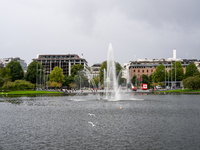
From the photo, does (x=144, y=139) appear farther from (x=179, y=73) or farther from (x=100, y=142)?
(x=179, y=73)

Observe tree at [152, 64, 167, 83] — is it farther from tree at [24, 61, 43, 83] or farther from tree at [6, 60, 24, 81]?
tree at [6, 60, 24, 81]

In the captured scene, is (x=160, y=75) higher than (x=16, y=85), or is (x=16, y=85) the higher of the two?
(x=160, y=75)

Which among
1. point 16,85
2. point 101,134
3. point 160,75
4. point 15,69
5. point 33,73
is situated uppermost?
point 15,69

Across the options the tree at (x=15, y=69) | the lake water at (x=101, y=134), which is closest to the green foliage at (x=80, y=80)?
the tree at (x=15, y=69)

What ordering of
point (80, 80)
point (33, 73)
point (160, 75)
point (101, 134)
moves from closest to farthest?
1. point (101, 134)
2. point (33, 73)
3. point (160, 75)
4. point (80, 80)

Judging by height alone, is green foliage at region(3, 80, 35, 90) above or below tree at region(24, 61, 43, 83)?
below

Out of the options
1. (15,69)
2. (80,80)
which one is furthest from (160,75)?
(15,69)

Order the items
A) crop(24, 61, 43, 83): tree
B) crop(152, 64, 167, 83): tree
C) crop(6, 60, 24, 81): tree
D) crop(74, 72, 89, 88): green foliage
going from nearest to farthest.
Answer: crop(24, 61, 43, 83): tree → crop(6, 60, 24, 81): tree → crop(152, 64, 167, 83): tree → crop(74, 72, 89, 88): green foliage

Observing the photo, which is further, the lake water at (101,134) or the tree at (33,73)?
the tree at (33,73)

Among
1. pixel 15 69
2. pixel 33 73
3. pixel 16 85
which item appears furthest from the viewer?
pixel 15 69

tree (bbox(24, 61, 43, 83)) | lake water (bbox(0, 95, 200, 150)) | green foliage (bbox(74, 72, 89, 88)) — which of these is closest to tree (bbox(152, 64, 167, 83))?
green foliage (bbox(74, 72, 89, 88))

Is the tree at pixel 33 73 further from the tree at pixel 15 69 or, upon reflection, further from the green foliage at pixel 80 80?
the green foliage at pixel 80 80

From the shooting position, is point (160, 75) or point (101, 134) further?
point (160, 75)

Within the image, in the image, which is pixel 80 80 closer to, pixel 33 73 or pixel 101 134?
pixel 33 73
